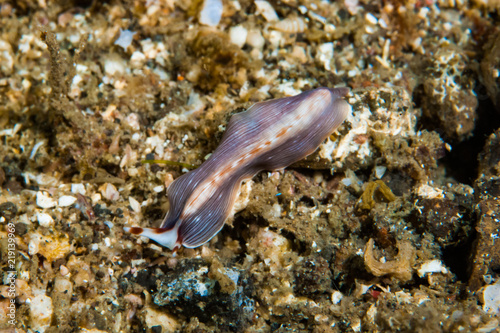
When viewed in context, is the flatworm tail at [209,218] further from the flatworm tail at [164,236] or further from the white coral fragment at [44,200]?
the white coral fragment at [44,200]

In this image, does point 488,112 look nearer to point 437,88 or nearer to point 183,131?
point 437,88

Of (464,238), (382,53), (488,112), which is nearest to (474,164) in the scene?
(488,112)

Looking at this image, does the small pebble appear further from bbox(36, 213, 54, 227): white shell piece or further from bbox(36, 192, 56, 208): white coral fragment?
bbox(36, 192, 56, 208): white coral fragment

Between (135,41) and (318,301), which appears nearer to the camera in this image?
(318,301)

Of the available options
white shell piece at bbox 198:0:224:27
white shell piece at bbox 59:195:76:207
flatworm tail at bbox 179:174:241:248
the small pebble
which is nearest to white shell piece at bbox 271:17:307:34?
white shell piece at bbox 198:0:224:27

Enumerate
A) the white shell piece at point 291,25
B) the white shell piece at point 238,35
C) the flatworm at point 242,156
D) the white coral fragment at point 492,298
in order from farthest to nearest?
the white shell piece at point 291,25 < the white shell piece at point 238,35 < the flatworm at point 242,156 < the white coral fragment at point 492,298

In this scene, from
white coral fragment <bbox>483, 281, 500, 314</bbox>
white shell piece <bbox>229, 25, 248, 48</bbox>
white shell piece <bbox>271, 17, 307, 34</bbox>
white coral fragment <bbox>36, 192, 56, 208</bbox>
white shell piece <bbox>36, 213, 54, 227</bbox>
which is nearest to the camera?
white coral fragment <bbox>483, 281, 500, 314</bbox>

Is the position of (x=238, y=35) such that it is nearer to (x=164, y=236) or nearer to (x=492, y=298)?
(x=164, y=236)

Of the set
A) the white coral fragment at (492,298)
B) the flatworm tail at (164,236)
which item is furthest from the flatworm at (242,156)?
the white coral fragment at (492,298)
